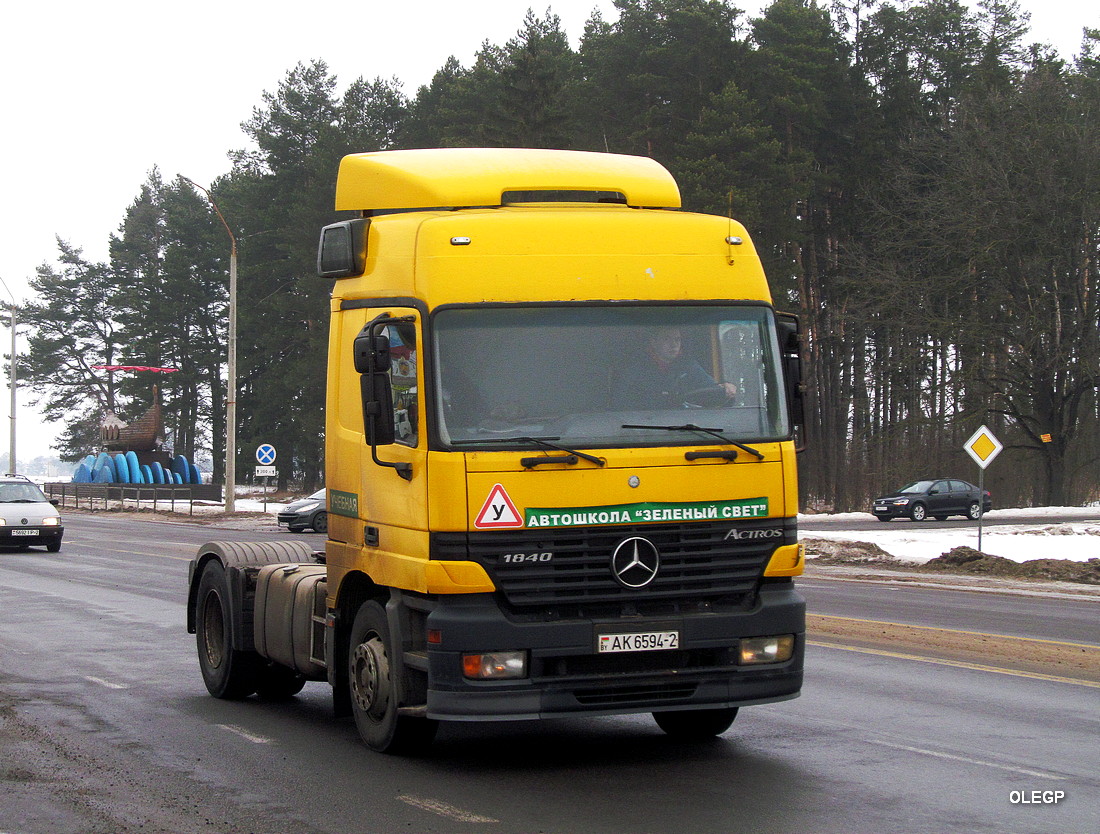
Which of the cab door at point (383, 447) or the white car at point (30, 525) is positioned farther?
the white car at point (30, 525)

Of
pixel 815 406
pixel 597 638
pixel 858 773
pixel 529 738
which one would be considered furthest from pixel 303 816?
pixel 815 406

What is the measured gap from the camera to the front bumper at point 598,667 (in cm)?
722

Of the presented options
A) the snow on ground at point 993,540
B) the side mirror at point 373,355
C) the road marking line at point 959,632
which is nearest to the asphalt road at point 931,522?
the snow on ground at point 993,540

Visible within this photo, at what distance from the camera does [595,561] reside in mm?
7320

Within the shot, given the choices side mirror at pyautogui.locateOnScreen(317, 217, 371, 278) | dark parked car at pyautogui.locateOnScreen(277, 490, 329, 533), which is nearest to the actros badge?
side mirror at pyautogui.locateOnScreen(317, 217, 371, 278)

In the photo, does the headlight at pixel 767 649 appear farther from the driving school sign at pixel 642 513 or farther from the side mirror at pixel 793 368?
the side mirror at pixel 793 368

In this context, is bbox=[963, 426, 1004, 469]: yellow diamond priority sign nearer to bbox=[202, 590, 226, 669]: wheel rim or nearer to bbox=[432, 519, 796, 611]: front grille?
bbox=[202, 590, 226, 669]: wheel rim

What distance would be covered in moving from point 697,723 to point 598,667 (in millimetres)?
1429

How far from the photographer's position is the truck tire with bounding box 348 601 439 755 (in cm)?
780

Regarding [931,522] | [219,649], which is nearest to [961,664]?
[219,649]

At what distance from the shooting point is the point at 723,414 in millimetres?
7688

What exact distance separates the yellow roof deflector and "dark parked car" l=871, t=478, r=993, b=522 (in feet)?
132

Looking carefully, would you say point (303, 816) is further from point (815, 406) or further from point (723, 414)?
point (815, 406)

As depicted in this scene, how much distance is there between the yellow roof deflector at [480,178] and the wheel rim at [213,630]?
3.45 meters
